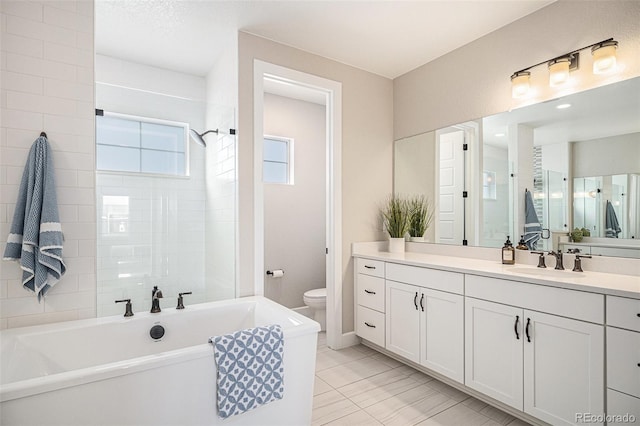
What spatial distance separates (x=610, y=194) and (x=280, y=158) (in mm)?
3006

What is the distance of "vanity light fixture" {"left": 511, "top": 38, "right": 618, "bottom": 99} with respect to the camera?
1.94 metres

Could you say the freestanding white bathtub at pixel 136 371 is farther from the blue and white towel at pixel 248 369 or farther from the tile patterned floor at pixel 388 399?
the tile patterned floor at pixel 388 399

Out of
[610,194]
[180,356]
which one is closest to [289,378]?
[180,356]

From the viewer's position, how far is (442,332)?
90.6 inches

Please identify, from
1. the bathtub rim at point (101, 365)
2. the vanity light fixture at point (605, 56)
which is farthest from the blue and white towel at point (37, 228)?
the vanity light fixture at point (605, 56)

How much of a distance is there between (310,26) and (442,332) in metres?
2.47

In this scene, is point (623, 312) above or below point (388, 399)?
above

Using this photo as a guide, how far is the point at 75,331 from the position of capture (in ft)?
6.06

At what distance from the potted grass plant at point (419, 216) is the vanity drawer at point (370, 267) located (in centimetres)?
59

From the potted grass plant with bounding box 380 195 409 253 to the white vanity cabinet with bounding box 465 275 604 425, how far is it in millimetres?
1044

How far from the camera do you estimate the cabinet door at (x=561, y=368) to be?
5.21ft

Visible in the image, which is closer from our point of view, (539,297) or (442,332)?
(539,297)

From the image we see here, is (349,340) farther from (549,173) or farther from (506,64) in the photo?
(506,64)

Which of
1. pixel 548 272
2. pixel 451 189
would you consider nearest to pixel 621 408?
pixel 548 272
